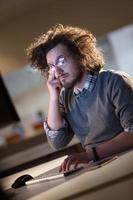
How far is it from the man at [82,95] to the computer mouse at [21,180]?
7 cm

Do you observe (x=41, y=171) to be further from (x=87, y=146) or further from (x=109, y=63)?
(x=109, y=63)

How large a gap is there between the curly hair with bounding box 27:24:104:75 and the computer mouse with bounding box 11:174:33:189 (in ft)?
0.63

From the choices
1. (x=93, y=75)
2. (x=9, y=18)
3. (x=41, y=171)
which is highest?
(x=9, y=18)

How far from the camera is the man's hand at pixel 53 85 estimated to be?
636 millimetres

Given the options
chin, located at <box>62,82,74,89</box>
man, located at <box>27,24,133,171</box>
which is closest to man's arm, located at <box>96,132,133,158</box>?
man, located at <box>27,24,133,171</box>

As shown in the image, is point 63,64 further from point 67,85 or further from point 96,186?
point 96,186

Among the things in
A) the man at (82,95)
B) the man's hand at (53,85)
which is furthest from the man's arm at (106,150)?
the man's hand at (53,85)

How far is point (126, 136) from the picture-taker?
1.93ft

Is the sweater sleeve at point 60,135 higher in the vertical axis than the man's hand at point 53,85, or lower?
lower

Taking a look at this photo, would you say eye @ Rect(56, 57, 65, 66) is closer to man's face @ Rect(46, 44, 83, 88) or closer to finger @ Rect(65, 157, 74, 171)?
man's face @ Rect(46, 44, 83, 88)

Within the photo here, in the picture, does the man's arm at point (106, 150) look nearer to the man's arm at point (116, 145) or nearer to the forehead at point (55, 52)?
the man's arm at point (116, 145)

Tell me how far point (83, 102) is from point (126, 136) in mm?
106

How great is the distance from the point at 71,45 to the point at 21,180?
26 cm

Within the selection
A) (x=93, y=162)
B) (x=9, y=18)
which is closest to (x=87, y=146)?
(x=93, y=162)
